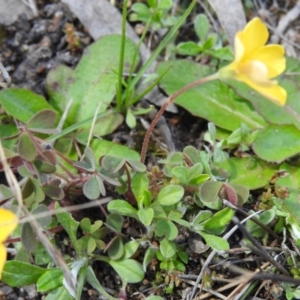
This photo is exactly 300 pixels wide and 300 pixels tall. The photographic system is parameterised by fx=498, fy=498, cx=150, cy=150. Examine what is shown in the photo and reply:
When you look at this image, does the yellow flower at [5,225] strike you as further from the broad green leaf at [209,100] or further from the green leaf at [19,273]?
the broad green leaf at [209,100]

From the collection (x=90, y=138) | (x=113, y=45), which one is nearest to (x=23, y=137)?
(x=90, y=138)

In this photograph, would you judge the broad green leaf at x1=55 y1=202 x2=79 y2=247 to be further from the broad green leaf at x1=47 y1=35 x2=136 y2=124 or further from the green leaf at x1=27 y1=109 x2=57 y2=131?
the broad green leaf at x1=47 y1=35 x2=136 y2=124

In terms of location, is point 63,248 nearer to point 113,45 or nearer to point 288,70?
point 113,45

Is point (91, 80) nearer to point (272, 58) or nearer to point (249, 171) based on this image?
point (249, 171)

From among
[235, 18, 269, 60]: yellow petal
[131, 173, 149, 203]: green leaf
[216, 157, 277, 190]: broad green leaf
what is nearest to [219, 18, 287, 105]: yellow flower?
[235, 18, 269, 60]: yellow petal

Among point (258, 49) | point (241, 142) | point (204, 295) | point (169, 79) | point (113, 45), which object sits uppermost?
point (258, 49)
